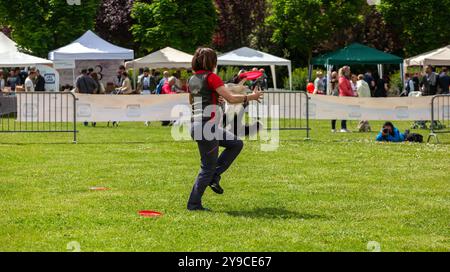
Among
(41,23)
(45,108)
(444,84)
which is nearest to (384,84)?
(444,84)

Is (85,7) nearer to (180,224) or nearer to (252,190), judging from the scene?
(252,190)

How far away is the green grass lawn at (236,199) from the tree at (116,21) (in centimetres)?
3741

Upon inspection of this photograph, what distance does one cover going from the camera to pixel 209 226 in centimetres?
961

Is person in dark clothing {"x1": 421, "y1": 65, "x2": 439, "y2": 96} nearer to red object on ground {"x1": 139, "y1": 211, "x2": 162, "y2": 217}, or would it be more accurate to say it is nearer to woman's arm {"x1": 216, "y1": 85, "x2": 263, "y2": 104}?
woman's arm {"x1": 216, "y1": 85, "x2": 263, "y2": 104}

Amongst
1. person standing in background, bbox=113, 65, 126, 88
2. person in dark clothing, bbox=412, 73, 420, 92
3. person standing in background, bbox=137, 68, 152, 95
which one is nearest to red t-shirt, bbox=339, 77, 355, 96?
person standing in background, bbox=137, 68, 152, 95

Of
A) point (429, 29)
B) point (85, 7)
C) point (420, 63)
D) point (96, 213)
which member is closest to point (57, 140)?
point (96, 213)

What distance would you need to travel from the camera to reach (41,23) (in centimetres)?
4284

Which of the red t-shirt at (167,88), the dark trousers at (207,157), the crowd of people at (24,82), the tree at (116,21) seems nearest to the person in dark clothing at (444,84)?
the red t-shirt at (167,88)

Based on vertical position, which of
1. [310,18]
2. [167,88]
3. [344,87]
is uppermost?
[310,18]

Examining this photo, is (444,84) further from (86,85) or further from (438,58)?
(86,85)

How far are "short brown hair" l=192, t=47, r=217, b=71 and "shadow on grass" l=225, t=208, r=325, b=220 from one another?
166 centimetres

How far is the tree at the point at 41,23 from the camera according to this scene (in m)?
42.2

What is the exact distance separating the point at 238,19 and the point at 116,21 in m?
7.46
